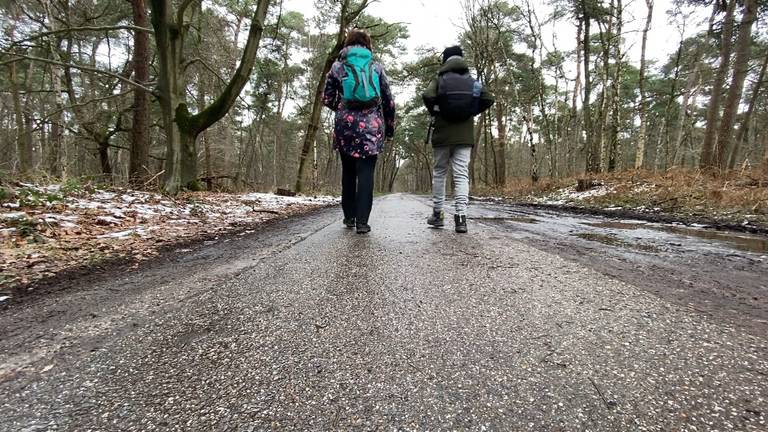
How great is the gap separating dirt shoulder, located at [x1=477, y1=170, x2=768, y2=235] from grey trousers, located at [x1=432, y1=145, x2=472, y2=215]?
285cm

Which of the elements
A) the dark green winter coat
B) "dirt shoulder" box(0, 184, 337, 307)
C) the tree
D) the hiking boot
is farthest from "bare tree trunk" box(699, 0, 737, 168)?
"dirt shoulder" box(0, 184, 337, 307)

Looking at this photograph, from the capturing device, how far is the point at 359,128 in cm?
329

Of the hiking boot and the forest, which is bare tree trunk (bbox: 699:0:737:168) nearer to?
the forest

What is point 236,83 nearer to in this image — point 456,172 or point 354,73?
point 354,73

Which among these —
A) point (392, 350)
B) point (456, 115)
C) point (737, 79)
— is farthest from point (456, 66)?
point (737, 79)

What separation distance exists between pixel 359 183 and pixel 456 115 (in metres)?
1.24

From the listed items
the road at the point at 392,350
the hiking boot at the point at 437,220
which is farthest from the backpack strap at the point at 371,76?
the road at the point at 392,350

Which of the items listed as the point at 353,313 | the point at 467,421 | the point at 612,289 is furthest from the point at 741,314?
the point at 353,313

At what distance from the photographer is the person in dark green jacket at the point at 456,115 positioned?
355 centimetres

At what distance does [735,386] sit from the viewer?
0.77 metres

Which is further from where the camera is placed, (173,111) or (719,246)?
(173,111)

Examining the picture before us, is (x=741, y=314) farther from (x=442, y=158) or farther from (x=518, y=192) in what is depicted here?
(x=518, y=192)

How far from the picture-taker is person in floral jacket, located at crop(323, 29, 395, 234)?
3.29 meters

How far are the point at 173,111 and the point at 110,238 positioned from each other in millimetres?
3973
